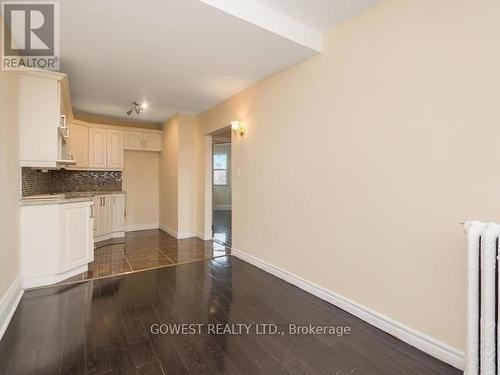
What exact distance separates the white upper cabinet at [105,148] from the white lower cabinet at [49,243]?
7.83 ft

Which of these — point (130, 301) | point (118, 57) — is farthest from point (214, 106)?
point (130, 301)

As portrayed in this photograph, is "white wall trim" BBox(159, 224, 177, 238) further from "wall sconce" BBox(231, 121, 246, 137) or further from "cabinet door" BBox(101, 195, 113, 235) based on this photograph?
"wall sconce" BBox(231, 121, 246, 137)

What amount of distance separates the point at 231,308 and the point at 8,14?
314 cm

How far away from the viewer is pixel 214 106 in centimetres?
462

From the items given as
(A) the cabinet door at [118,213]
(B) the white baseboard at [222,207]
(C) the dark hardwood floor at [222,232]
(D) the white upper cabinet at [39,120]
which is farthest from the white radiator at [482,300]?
(B) the white baseboard at [222,207]

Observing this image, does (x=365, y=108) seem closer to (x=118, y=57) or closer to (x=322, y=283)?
(x=322, y=283)

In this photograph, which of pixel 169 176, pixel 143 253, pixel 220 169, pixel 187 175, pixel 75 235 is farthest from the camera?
pixel 220 169

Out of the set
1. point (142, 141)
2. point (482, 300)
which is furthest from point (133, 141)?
point (482, 300)

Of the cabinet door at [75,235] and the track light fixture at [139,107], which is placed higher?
the track light fixture at [139,107]

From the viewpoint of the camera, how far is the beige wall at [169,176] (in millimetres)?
5289

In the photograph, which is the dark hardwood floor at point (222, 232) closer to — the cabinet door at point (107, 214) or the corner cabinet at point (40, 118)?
the cabinet door at point (107, 214)

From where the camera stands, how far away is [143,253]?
4121mm

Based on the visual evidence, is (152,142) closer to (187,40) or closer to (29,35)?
(29,35)

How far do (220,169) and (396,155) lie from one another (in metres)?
8.03
